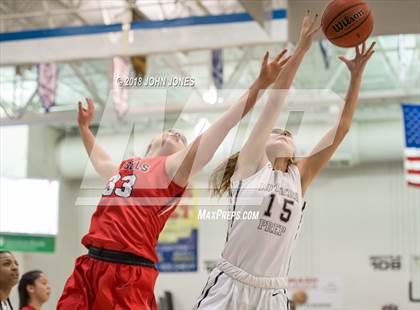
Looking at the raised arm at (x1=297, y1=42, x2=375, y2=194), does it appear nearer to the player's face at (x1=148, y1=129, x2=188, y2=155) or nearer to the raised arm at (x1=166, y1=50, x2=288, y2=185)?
the raised arm at (x1=166, y1=50, x2=288, y2=185)

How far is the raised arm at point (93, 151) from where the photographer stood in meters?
4.09

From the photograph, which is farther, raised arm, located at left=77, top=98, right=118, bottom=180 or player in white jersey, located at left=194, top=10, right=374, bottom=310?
raised arm, located at left=77, top=98, right=118, bottom=180

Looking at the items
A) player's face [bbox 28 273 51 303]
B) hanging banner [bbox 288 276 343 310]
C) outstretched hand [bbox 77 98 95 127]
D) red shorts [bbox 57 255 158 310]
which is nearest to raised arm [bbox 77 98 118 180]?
outstretched hand [bbox 77 98 95 127]

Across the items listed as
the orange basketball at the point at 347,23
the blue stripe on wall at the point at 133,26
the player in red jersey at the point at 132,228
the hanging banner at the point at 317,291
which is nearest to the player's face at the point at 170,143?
the player in red jersey at the point at 132,228

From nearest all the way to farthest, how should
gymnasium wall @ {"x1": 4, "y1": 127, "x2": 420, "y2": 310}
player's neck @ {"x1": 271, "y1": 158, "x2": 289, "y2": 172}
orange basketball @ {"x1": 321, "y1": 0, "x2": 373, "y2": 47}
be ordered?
player's neck @ {"x1": 271, "y1": 158, "x2": 289, "y2": 172}, orange basketball @ {"x1": 321, "y1": 0, "x2": 373, "y2": 47}, gymnasium wall @ {"x1": 4, "y1": 127, "x2": 420, "y2": 310}

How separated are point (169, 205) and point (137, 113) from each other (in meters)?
5.66

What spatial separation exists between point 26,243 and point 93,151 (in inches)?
175

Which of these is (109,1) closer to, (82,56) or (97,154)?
(82,56)

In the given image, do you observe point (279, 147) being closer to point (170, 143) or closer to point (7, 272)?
point (170, 143)

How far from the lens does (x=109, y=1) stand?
28.5ft

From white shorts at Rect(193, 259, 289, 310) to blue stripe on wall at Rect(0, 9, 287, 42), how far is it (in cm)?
485

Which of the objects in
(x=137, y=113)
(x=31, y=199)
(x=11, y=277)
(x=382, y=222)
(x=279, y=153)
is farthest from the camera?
(x=382, y=222)

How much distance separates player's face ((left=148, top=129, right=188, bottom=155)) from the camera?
150 inches

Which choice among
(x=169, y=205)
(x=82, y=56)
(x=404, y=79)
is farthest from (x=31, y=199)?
(x=404, y=79)
